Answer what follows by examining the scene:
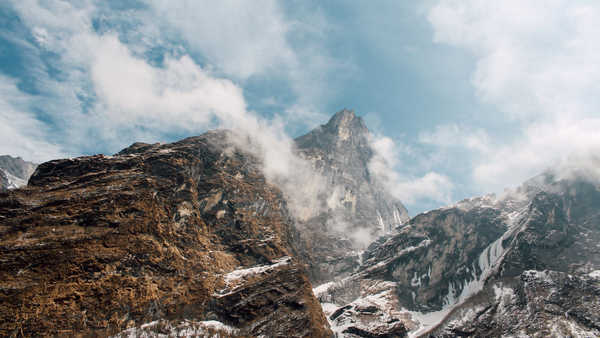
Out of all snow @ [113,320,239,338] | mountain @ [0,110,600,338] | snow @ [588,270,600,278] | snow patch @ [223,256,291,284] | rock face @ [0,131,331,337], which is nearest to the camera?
rock face @ [0,131,331,337]

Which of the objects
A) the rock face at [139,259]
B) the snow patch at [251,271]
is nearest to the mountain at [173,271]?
the rock face at [139,259]

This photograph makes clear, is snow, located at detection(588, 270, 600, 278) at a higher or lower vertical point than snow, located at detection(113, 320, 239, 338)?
lower

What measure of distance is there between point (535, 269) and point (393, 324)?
87595 millimetres

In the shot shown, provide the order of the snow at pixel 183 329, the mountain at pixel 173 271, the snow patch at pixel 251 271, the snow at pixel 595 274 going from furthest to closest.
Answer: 1. the snow at pixel 595 274
2. the snow patch at pixel 251 271
3. the snow at pixel 183 329
4. the mountain at pixel 173 271

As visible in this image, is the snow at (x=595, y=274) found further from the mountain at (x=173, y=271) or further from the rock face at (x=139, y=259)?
the rock face at (x=139, y=259)

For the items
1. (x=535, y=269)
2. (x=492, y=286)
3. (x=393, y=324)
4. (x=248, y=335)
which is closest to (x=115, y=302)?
(x=248, y=335)

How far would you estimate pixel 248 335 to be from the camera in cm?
12875

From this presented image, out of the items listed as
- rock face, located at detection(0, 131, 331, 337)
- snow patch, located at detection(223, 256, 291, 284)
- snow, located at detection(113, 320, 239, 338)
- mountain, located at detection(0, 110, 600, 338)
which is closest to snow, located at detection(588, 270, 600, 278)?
mountain, located at detection(0, 110, 600, 338)

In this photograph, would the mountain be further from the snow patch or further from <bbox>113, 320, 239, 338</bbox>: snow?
the snow patch

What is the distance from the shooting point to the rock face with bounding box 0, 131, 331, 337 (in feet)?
327

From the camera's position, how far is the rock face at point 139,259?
99.6 m

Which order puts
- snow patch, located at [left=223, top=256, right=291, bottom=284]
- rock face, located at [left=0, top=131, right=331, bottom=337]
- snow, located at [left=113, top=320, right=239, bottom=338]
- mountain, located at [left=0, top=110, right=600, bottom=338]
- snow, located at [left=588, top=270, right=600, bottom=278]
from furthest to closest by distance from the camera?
1. snow, located at [left=588, top=270, right=600, bottom=278]
2. snow patch, located at [left=223, top=256, right=291, bottom=284]
3. snow, located at [left=113, top=320, right=239, bottom=338]
4. mountain, located at [left=0, top=110, right=600, bottom=338]
5. rock face, located at [left=0, top=131, right=331, bottom=337]

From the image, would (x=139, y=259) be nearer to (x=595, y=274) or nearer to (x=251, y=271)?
(x=251, y=271)

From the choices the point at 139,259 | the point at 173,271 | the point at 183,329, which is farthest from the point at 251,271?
the point at 139,259
